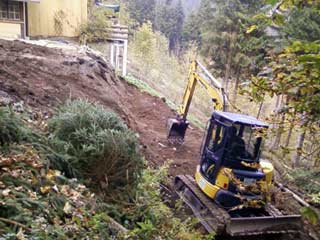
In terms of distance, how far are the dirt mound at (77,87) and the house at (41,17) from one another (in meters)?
4.84

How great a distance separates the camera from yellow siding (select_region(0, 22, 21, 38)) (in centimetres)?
1595

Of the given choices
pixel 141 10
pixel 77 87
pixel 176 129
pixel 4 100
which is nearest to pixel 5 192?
pixel 4 100

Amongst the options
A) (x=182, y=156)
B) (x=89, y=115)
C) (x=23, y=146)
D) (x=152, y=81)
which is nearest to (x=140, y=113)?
(x=182, y=156)

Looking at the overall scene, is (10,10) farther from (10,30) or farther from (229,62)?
(229,62)

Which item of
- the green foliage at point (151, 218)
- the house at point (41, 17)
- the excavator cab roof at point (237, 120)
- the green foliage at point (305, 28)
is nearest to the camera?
the green foliage at point (151, 218)

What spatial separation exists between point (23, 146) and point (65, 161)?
2.20ft

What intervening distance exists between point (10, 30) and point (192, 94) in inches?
422

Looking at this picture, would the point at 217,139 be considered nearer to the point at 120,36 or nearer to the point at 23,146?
the point at 23,146

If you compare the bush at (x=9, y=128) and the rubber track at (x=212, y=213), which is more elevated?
the bush at (x=9, y=128)

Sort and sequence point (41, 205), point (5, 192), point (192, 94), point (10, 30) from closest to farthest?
point (5, 192) < point (41, 205) < point (192, 94) < point (10, 30)

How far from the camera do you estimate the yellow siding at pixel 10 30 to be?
52.3ft

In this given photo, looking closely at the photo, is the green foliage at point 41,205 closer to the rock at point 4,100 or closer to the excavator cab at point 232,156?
the rock at point 4,100

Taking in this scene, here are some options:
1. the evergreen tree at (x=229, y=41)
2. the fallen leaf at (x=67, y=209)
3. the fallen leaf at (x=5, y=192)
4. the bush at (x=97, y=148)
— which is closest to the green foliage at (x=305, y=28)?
the evergreen tree at (x=229, y=41)

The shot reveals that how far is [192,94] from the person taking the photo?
10781 mm
